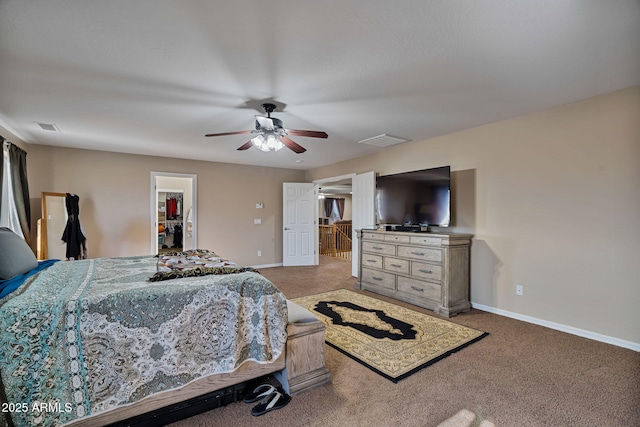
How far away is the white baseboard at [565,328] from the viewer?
8.55 ft

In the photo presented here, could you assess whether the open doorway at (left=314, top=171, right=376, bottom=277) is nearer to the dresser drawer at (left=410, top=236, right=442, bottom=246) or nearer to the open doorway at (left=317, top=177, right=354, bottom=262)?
the dresser drawer at (left=410, top=236, right=442, bottom=246)

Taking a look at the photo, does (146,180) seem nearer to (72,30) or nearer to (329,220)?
(72,30)

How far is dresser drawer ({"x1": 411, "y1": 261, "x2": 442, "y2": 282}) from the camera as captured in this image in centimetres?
360

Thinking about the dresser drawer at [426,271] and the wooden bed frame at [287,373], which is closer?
the wooden bed frame at [287,373]

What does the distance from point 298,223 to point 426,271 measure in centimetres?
366

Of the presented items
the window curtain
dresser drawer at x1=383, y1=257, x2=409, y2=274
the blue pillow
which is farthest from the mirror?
dresser drawer at x1=383, y1=257, x2=409, y2=274

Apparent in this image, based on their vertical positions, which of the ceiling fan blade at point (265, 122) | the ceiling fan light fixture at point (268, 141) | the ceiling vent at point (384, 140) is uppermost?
the ceiling vent at point (384, 140)

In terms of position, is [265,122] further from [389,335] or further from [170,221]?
[170,221]

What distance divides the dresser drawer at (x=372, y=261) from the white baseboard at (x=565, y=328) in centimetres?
137

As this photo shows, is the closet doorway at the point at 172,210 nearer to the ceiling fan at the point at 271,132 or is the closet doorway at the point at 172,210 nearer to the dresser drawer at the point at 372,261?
the dresser drawer at the point at 372,261

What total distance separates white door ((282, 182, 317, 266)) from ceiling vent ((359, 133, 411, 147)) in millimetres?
2628

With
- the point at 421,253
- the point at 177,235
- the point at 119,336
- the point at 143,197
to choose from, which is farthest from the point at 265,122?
the point at 177,235

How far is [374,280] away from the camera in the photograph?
450cm

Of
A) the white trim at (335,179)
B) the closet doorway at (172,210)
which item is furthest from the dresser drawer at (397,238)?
the closet doorway at (172,210)
